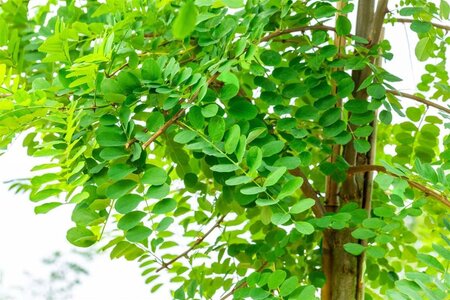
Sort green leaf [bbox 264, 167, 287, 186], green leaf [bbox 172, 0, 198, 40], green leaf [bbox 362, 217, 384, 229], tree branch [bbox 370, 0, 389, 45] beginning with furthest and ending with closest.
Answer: tree branch [bbox 370, 0, 389, 45] < green leaf [bbox 362, 217, 384, 229] < green leaf [bbox 264, 167, 287, 186] < green leaf [bbox 172, 0, 198, 40]

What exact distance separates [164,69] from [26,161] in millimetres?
1365

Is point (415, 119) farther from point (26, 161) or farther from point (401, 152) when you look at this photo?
point (26, 161)

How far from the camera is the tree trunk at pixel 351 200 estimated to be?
33.2 inches

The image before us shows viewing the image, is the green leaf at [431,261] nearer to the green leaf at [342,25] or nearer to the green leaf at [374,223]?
the green leaf at [374,223]

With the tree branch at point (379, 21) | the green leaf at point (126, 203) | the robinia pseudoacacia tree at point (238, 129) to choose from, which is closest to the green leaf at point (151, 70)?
the robinia pseudoacacia tree at point (238, 129)

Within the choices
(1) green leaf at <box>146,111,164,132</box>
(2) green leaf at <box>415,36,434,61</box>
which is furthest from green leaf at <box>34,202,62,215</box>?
(2) green leaf at <box>415,36,434,61</box>

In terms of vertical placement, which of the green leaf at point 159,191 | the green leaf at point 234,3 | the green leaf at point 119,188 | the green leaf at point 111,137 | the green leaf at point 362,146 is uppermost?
the green leaf at point 234,3

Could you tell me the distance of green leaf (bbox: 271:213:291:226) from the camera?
0.60 metres

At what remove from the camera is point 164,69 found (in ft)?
2.15

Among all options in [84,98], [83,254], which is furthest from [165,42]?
[83,254]

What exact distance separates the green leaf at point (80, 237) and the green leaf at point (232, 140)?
160 mm

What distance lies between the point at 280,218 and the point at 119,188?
146 mm

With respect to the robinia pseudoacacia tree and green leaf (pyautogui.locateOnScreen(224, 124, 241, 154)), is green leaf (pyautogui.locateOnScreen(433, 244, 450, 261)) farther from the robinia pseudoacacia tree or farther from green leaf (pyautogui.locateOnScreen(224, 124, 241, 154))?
green leaf (pyautogui.locateOnScreen(224, 124, 241, 154))

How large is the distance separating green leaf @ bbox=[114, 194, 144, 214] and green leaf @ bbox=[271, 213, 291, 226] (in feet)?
0.40
